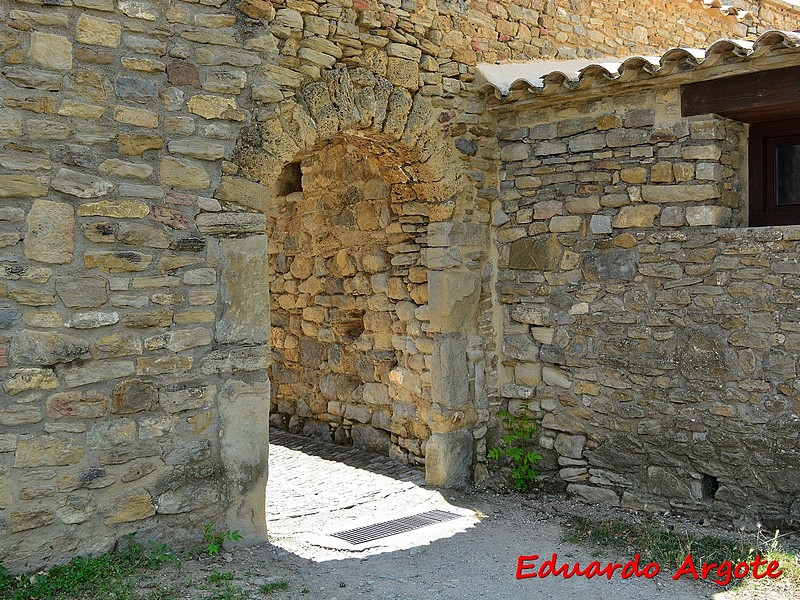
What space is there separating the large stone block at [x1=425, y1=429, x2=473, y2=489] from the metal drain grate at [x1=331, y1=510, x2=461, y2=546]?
399 millimetres

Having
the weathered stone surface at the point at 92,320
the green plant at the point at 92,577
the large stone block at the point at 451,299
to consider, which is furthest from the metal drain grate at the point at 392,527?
the weathered stone surface at the point at 92,320

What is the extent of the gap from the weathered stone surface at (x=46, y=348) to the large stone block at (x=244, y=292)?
30.2 inches

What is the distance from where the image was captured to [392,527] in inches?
200

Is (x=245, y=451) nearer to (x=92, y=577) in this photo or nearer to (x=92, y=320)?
(x=92, y=577)

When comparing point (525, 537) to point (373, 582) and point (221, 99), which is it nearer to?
point (373, 582)

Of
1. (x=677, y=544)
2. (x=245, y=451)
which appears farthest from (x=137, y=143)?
(x=677, y=544)

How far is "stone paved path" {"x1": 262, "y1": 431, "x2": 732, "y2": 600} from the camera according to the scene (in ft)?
13.3

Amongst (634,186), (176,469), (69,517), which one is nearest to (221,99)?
(176,469)

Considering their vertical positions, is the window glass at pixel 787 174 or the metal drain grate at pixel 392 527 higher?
the window glass at pixel 787 174

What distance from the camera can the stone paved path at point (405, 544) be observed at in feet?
13.3

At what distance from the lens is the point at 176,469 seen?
4.27 metres

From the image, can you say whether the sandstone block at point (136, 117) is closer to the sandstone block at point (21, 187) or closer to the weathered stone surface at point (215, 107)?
Result: the weathered stone surface at point (215, 107)

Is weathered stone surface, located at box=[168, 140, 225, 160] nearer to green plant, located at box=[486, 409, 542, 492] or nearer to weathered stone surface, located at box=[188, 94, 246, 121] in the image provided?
weathered stone surface, located at box=[188, 94, 246, 121]

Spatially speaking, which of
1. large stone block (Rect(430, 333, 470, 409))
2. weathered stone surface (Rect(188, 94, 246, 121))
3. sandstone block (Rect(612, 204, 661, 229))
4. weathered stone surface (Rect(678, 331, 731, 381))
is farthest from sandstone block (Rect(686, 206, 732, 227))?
weathered stone surface (Rect(188, 94, 246, 121))
